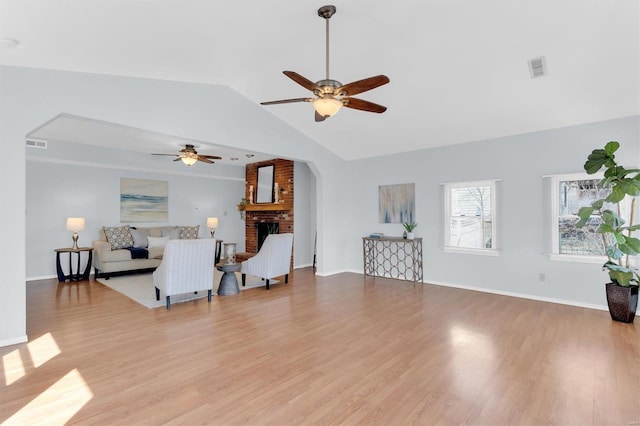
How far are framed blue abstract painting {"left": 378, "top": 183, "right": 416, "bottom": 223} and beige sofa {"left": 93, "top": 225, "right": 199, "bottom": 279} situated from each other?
483 centimetres

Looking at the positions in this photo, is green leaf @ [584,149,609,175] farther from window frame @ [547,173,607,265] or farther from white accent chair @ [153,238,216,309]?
white accent chair @ [153,238,216,309]

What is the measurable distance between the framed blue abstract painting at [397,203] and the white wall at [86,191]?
4.74 metres

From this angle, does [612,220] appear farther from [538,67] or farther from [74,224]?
[74,224]

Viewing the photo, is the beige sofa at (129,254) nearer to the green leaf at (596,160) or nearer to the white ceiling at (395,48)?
the white ceiling at (395,48)

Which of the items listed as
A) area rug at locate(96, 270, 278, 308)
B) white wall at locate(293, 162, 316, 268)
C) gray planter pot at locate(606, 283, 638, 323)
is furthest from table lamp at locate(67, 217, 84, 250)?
gray planter pot at locate(606, 283, 638, 323)

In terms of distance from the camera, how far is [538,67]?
3.62 meters

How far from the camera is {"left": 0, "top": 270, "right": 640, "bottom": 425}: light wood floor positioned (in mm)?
2072

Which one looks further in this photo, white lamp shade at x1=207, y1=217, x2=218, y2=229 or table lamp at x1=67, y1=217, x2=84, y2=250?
white lamp shade at x1=207, y1=217, x2=218, y2=229

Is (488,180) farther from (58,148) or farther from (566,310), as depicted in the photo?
(58,148)

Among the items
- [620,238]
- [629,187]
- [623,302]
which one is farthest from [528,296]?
[629,187]

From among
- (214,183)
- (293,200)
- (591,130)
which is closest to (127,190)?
(214,183)

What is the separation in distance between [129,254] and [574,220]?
304 inches

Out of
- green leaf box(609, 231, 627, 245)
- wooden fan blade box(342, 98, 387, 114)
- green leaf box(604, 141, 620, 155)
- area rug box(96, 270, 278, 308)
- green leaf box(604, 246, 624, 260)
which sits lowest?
area rug box(96, 270, 278, 308)

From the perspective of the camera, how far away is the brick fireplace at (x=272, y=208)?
778 cm
